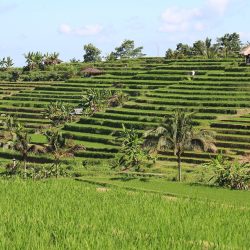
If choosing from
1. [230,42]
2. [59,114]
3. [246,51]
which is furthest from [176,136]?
[230,42]

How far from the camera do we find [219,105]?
49.2 meters

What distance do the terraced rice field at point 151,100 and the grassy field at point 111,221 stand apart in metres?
19.1

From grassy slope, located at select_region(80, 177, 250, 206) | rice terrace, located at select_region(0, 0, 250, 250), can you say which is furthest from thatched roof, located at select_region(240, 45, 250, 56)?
grassy slope, located at select_region(80, 177, 250, 206)

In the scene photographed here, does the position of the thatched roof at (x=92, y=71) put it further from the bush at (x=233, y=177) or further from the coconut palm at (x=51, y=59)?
the bush at (x=233, y=177)

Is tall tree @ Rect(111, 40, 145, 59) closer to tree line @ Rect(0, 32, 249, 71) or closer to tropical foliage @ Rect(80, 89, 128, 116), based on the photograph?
tree line @ Rect(0, 32, 249, 71)

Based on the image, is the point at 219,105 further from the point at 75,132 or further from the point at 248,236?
the point at 248,236

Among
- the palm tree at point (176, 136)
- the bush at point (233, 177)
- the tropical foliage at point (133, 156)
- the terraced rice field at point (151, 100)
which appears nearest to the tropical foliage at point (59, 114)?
the terraced rice field at point (151, 100)

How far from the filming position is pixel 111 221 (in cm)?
1520

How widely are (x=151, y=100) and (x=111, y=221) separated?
129 ft

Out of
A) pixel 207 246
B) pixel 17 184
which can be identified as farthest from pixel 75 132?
pixel 207 246

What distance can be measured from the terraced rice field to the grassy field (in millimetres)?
19131

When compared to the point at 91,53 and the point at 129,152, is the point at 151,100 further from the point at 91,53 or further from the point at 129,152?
the point at 91,53

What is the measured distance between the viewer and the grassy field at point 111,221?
12.6 m

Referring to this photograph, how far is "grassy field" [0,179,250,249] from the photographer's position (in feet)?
41.3
